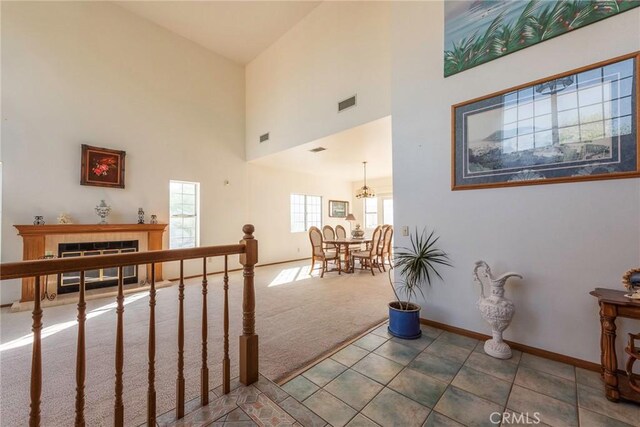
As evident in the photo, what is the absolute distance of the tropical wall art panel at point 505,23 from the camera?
6.55ft

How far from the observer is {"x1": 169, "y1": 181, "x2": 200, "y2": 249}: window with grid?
522 cm

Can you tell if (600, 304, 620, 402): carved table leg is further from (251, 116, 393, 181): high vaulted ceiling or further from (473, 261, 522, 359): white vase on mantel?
(251, 116, 393, 181): high vaulted ceiling

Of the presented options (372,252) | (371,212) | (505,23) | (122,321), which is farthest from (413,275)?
(371,212)

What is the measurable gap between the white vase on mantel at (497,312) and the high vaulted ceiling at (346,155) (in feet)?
8.28

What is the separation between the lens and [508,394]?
67.0 inches

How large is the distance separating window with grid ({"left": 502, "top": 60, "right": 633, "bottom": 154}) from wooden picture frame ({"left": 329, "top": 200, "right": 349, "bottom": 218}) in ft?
21.2

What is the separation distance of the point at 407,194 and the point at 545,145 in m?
1.25

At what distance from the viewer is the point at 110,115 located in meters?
4.42

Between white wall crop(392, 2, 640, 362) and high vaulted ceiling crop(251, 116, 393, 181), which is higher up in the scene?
high vaulted ceiling crop(251, 116, 393, 181)

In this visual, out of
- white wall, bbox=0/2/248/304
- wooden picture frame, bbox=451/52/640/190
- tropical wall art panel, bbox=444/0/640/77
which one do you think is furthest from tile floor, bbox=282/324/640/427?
white wall, bbox=0/2/248/304

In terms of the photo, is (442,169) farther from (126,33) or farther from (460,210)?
(126,33)

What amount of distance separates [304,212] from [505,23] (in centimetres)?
627

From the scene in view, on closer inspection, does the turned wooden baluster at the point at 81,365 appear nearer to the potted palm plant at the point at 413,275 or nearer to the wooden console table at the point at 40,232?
the potted palm plant at the point at 413,275

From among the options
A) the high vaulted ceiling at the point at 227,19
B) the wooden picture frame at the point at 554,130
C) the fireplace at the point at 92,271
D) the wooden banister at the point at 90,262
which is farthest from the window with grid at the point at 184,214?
the wooden picture frame at the point at 554,130
